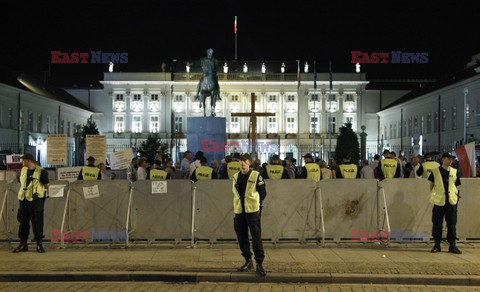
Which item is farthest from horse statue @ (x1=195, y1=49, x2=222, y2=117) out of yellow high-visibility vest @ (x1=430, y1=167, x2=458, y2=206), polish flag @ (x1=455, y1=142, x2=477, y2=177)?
yellow high-visibility vest @ (x1=430, y1=167, x2=458, y2=206)

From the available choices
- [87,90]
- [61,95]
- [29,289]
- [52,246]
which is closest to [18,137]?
[61,95]

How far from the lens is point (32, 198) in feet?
41.9

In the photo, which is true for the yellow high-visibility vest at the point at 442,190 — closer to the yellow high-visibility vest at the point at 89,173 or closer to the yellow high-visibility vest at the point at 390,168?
the yellow high-visibility vest at the point at 390,168

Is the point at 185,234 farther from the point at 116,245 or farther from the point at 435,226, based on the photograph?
the point at 435,226

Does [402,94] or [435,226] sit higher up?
[402,94]

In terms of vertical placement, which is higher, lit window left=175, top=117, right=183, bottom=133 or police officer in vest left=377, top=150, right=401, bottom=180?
lit window left=175, top=117, right=183, bottom=133

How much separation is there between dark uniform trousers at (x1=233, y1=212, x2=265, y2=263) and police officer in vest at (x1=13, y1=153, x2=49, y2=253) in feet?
14.7

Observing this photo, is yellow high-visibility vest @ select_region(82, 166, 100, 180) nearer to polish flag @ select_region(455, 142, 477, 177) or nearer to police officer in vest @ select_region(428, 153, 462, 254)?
police officer in vest @ select_region(428, 153, 462, 254)

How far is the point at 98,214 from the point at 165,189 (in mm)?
1541

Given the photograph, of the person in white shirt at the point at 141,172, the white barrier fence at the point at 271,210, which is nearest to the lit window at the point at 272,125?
the person in white shirt at the point at 141,172

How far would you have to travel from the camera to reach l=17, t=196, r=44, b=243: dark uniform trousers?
12750 millimetres

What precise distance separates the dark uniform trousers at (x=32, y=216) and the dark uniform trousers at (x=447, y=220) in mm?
7773

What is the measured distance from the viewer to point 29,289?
387 inches

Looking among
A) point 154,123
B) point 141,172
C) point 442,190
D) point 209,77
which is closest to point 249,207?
point 442,190
